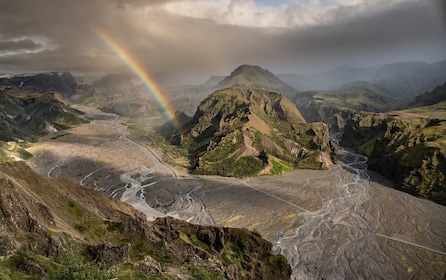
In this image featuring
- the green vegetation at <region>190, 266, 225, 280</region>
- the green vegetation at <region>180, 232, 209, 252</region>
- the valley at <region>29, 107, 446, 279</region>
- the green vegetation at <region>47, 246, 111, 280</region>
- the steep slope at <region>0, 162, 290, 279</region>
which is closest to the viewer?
the green vegetation at <region>47, 246, 111, 280</region>

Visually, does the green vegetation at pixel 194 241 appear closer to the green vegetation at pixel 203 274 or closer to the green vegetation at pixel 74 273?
the green vegetation at pixel 203 274

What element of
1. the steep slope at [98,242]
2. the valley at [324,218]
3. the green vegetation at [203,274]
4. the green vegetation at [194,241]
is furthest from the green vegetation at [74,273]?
the valley at [324,218]

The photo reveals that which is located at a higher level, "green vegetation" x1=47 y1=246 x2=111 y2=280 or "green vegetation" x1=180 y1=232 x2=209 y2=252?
"green vegetation" x1=47 y1=246 x2=111 y2=280

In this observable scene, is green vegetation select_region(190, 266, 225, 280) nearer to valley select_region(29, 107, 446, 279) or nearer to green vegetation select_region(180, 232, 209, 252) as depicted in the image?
→ green vegetation select_region(180, 232, 209, 252)

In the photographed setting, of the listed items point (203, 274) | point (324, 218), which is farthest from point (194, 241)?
point (324, 218)

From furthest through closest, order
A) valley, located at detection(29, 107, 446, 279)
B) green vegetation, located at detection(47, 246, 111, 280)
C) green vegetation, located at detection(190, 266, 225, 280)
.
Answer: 1. valley, located at detection(29, 107, 446, 279)
2. green vegetation, located at detection(190, 266, 225, 280)
3. green vegetation, located at detection(47, 246, 111, 280)

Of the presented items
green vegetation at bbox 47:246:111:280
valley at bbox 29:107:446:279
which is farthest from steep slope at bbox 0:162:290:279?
valley at bbox 29:107:446:279

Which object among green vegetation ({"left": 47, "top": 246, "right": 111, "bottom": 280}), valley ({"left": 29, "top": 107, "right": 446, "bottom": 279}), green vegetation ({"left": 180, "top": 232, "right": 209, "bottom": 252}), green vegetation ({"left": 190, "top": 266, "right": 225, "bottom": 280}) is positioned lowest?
valley ({"left": 29, "top": 107, "right": 446, "bottom": 279})

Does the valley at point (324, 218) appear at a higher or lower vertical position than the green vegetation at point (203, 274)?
lower

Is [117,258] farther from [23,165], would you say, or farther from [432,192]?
[432,192]
